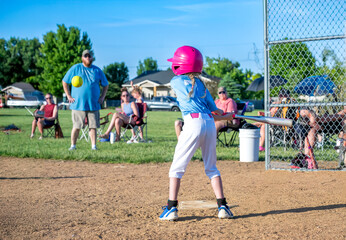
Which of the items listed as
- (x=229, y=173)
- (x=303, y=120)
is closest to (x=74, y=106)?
(x=229, y=173)

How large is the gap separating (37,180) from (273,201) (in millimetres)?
3662

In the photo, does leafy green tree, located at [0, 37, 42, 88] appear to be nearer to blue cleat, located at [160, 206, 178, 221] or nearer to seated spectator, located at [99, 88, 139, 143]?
seated spectator, located at [99, 88, 139, 143]

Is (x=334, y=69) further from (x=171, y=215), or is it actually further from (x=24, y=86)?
(x=24, y=86)

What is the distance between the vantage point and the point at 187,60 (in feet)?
13.4

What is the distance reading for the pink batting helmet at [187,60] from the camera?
409 centimetres

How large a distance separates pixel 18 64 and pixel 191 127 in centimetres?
8339

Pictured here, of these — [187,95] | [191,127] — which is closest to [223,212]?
[191,127]

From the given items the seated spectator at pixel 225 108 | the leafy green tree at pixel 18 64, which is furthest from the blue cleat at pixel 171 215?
the leafy green tree at pixel 18 64

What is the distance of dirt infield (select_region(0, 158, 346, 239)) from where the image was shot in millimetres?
3666

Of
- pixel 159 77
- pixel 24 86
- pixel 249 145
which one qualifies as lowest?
pixel 249 145

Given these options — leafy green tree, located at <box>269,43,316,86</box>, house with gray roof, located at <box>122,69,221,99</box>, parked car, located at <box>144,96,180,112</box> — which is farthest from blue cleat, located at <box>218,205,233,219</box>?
house with gray roof, located at <box>122,69,221,99</box>

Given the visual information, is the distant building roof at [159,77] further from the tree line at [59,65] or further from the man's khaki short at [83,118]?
the man's khaki short at [83,118]

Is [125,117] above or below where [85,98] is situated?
below

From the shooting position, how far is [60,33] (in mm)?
57344
